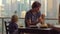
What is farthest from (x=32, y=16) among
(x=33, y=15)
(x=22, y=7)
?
(x=22, y=7)

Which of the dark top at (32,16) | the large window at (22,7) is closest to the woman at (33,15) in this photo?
the dark top at (32,16)

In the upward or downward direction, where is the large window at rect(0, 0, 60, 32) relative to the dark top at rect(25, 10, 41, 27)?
upward

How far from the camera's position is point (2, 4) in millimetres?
7379

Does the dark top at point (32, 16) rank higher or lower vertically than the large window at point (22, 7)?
lower

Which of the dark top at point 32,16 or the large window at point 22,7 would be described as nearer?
the dark top at point 32,16

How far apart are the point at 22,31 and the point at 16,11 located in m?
4.41

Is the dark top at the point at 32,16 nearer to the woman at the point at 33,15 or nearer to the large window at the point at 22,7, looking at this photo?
the woman at the point at 33,15

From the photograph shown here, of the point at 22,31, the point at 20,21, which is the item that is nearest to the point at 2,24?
the point at 20,21

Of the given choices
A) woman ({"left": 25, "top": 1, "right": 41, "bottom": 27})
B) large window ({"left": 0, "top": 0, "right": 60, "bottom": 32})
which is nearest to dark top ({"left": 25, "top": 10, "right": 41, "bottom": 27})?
woman ({"left": 25, "top": 1, "right": 41, "bottom": 27})

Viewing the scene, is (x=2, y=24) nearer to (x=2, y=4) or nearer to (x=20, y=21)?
(x=20, y=21)

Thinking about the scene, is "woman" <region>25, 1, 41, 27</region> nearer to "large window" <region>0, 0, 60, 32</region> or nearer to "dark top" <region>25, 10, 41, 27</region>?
"dark top" <region>25, 10, 41, 27</region>

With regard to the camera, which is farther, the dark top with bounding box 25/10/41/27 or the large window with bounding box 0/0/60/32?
the large window with bounding box 0/0/60/32

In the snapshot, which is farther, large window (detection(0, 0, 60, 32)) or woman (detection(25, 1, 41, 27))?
large window (detection(0, 0, 60, 32))

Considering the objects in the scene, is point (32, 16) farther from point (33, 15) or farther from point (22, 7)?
point (22, 7)
